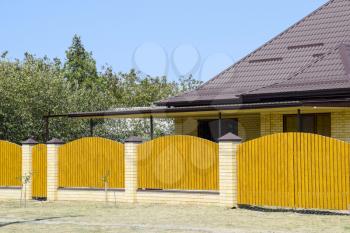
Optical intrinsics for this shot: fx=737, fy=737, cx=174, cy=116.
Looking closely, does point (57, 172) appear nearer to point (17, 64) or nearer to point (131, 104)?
point (17, 64)

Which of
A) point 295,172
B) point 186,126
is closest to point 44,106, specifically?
point 186,126

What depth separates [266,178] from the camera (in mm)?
16531

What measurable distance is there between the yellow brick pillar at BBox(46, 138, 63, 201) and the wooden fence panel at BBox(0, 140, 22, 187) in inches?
44.7

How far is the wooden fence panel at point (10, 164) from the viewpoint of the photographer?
21.6m

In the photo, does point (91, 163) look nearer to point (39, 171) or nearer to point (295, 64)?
point (39, 171)

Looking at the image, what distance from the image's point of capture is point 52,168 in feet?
68.1

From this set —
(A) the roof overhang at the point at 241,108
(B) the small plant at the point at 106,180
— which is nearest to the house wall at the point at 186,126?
(A) the roof overhang at the point at 241,108

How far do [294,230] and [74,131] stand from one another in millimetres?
25864

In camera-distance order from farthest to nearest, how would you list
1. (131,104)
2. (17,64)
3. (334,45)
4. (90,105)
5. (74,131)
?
(131,104) < (17,64) < (90,105) < (74,131) < (334,45)

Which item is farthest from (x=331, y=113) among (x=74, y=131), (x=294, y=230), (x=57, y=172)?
(x=74, y=131)

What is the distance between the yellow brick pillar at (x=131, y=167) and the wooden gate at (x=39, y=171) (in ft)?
9.87

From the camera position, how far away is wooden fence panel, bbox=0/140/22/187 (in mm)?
21562

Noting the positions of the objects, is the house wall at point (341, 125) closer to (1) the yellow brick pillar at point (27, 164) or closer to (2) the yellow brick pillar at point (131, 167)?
(2) the yellow brick pillar at point (131, 167)

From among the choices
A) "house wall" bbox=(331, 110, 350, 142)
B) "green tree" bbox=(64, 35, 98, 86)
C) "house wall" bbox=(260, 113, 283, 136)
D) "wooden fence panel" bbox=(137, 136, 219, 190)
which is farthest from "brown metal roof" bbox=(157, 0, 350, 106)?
"green tree" bbox=(64, 35, 98, 86)
